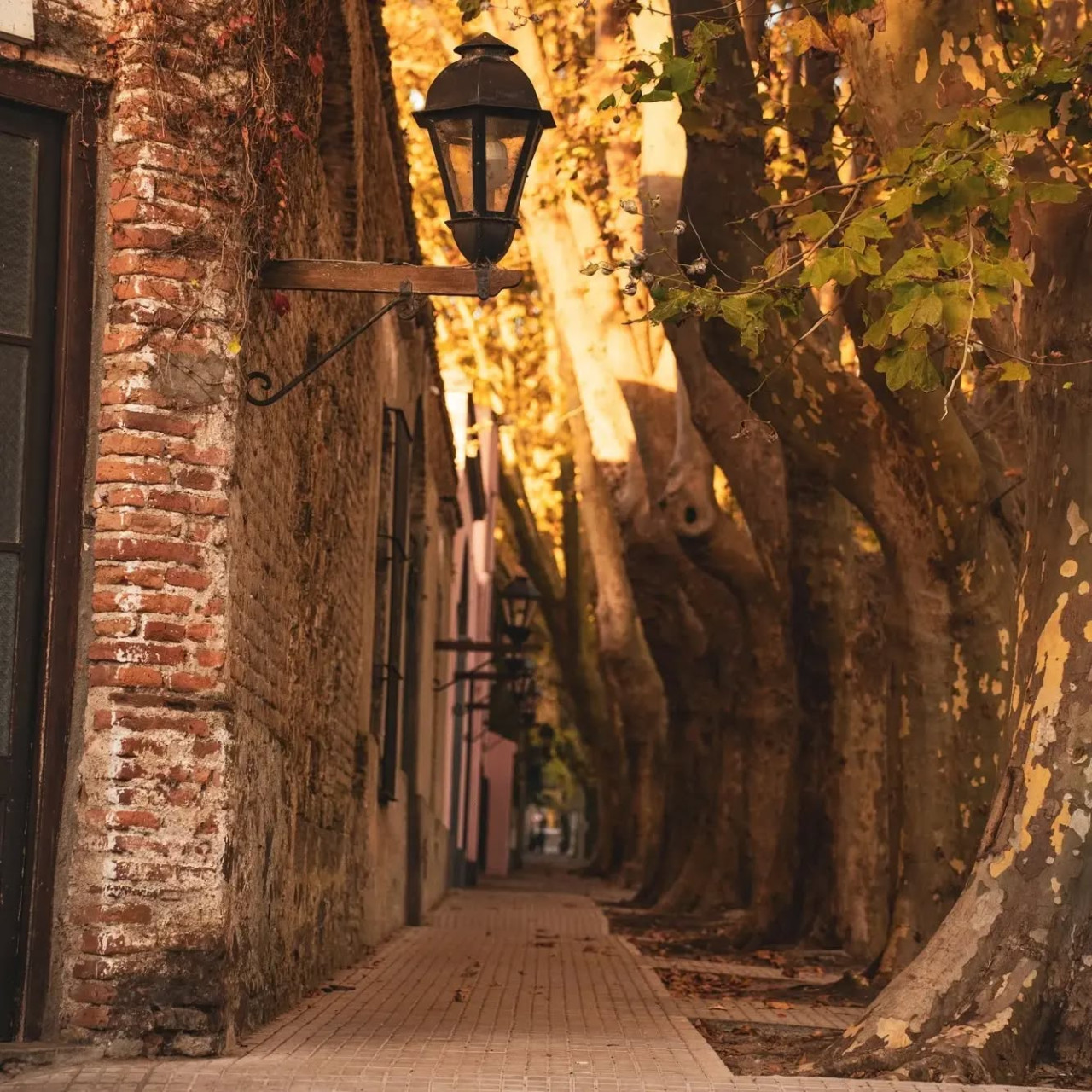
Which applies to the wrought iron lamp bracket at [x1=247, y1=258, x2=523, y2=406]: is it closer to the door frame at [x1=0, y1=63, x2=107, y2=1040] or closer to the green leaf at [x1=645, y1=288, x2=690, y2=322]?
the green leaf at [x1=645, y1=288, x2=690, y2=322]

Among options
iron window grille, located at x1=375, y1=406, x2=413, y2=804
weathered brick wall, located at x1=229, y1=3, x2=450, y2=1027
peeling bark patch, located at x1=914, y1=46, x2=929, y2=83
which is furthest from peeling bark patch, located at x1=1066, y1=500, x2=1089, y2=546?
iron window grille, located at x1=375, y1=406, x2=413, y2=804

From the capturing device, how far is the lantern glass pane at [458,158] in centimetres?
743

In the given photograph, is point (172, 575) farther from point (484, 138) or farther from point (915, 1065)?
point (915, 1065)

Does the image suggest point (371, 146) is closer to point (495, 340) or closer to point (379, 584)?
point (379, 584)

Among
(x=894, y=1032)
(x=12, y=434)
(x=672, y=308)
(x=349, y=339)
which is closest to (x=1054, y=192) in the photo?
(x=672, y=308)

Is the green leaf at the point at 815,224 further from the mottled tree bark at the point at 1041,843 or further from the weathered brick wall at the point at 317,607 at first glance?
the weathered brick wall at the point at 317,607

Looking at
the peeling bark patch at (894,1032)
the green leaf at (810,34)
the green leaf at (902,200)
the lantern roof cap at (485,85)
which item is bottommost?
the peeling bark patch at (894,1032)

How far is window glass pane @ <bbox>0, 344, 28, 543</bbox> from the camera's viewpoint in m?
7.01

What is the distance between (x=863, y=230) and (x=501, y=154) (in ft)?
4.81

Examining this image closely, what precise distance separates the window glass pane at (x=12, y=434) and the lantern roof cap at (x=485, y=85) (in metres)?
1.78

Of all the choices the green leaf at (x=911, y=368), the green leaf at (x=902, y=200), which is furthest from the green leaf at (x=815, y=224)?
the green leaf at (x=911, y=368)

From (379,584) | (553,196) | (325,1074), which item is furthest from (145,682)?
(553,196)

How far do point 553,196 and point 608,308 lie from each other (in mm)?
1158

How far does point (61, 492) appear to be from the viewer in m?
7.09
